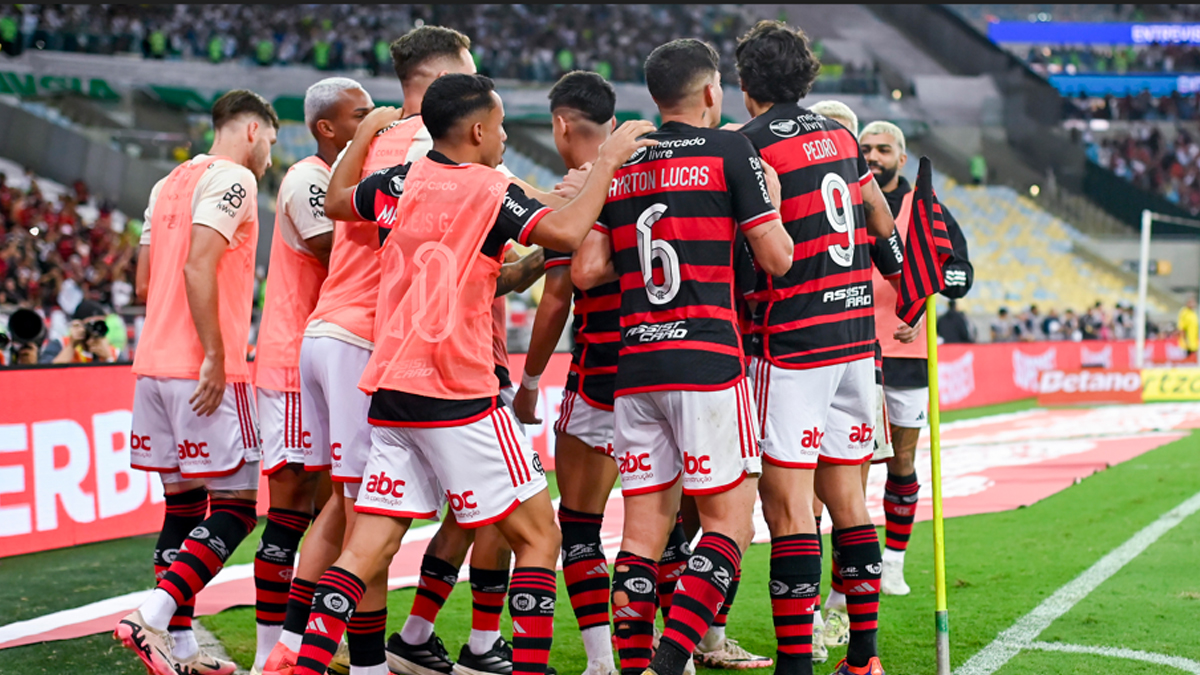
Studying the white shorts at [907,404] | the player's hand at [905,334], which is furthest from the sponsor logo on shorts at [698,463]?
the white shorts at [907,404]

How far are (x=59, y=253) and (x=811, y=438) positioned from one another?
58.9 feet

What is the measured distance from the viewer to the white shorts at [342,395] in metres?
4.37

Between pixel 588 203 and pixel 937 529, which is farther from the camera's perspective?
pixel 937 529

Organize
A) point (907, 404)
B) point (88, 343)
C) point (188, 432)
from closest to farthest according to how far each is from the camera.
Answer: point (188, 432) < point (907, 404) < point (88, 343)

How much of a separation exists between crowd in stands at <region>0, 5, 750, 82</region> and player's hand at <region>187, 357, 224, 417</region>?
28.0 m

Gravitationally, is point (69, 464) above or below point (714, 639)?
above

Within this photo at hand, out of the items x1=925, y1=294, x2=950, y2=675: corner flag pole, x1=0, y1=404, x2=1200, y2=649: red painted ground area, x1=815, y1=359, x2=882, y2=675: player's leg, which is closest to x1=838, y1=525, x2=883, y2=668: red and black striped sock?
x1=815, y1=359, x2=882, y2=675: player's leg

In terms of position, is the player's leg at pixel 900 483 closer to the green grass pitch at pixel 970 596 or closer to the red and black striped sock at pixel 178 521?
the green grass pitch at pixel 970 596

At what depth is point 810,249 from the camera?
434 cm

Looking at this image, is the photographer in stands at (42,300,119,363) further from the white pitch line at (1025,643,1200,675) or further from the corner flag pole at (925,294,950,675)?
the white pitch line at (1025,643,1200,675)

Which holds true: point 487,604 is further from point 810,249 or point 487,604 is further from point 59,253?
point 59,253

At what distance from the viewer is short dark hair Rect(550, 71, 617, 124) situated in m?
4.64

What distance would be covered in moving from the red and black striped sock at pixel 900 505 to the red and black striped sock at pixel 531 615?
2.82 metres

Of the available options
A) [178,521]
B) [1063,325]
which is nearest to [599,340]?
[178,521]
